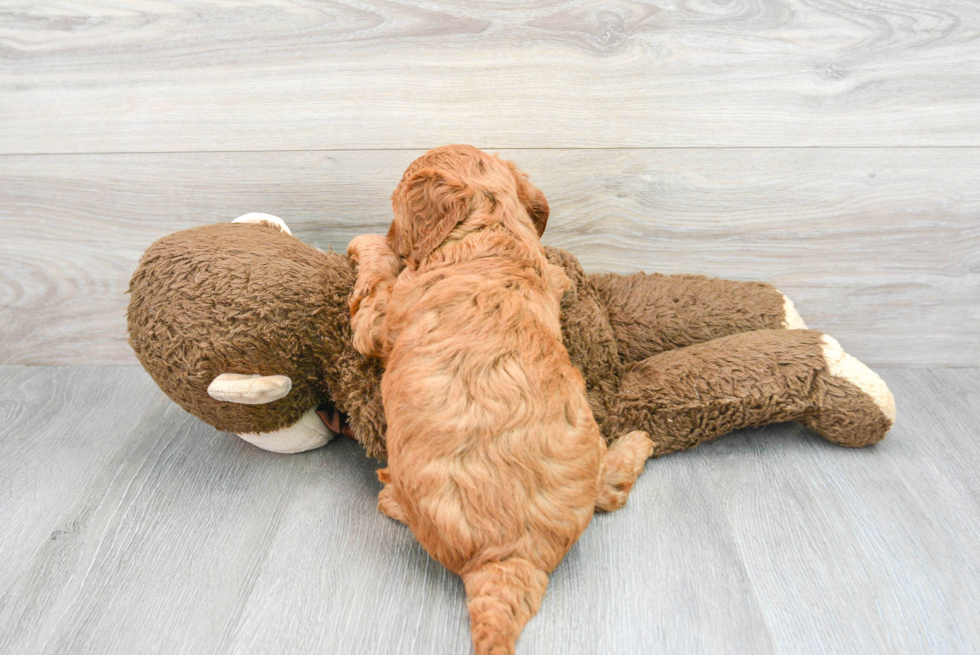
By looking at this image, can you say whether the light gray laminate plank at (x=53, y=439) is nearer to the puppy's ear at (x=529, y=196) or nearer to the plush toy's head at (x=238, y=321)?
the plush toy's head at (x=238, y=321)

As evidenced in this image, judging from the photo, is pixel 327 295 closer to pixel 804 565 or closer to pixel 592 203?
pixel 592 203

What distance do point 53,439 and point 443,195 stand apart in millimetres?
1088

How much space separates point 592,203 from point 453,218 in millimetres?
502

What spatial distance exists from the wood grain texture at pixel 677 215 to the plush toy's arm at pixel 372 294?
0.32 metres

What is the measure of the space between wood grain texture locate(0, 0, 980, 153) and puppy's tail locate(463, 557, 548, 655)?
0.88 meters

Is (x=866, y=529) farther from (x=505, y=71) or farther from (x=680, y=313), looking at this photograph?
(x=505, y=71)

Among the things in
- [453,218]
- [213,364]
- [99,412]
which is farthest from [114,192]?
[453,218]

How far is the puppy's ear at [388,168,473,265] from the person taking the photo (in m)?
1.06

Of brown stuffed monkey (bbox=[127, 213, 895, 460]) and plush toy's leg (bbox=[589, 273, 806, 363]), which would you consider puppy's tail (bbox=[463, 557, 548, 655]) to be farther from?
plush toy's leg (bbox=[589, 273, 806, 363])

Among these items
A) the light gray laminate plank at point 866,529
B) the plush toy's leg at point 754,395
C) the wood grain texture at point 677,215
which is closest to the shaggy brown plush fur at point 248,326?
the wood grain texture at point 677,215

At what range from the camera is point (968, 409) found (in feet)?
4.81

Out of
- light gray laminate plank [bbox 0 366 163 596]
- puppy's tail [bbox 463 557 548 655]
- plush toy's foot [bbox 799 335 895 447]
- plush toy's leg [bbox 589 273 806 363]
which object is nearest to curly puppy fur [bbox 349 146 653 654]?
puppy's tail [bbox 463 557 548 655]

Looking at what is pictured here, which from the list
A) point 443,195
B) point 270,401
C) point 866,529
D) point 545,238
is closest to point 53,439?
point 270,401

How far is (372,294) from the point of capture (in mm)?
1131
